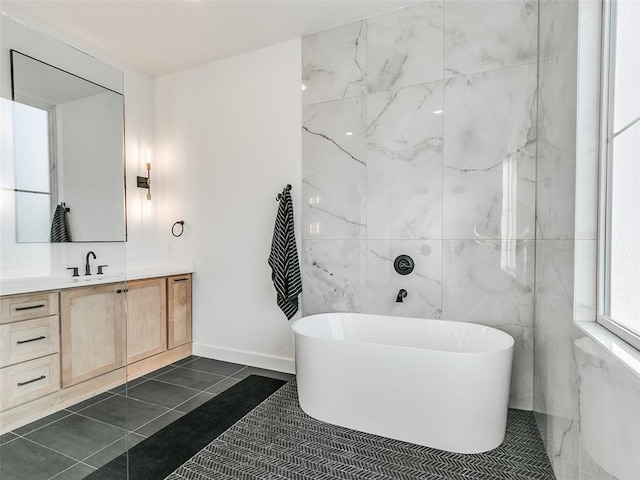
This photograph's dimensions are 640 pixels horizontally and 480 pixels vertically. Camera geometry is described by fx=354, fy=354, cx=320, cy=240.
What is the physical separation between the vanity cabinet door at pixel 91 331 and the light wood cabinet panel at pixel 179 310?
101 cm

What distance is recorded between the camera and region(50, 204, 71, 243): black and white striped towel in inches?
77.5

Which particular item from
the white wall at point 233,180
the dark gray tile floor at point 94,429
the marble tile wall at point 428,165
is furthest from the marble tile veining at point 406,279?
the dark gray tile floor at point 94,429

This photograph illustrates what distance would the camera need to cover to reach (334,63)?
9.37 ft

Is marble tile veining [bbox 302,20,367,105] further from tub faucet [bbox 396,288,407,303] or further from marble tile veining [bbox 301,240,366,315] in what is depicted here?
tub faucet [bbox 396,288,407,303]

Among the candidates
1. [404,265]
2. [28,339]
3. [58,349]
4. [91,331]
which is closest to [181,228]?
[91,331]

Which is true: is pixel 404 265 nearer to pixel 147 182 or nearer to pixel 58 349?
pixel 58 349

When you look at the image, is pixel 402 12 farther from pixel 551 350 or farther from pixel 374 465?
pixel 374 465

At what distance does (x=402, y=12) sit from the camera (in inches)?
103

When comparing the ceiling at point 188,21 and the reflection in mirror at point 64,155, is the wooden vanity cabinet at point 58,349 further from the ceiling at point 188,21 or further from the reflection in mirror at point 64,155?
the ceiling at point 188,21

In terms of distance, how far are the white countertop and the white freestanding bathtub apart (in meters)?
1.39

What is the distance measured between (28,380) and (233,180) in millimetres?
2154

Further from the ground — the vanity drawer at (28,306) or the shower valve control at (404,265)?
the shower valve control at (404,265)

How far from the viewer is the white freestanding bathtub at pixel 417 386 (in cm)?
183

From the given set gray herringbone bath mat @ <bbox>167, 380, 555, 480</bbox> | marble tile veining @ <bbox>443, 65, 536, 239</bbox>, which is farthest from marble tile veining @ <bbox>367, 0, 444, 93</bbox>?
gray herringbone bath mat @ <bbox>167, 380, 555, 480</bbox>
